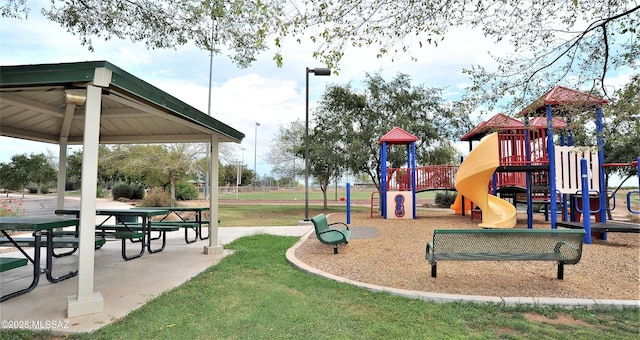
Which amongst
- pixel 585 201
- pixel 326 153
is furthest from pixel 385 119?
pixel 585 201

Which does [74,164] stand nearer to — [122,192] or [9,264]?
[122,192]

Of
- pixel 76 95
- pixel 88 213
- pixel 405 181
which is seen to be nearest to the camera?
pixel 88 213

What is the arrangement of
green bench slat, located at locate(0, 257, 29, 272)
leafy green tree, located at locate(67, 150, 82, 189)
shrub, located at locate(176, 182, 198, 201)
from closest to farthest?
1. green bench slat, located at locate(0, 257, 29, 272)
2. shrub, located at locate(176, 182, 198, 201)
3. leafy green tree, located at locate(67, 150, 82, 189)

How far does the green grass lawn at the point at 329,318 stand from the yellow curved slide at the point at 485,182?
7.12 m

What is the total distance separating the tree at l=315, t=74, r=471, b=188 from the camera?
18.7 meters

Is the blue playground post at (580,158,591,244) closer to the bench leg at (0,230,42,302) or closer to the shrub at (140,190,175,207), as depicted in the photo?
the bench leg at (0,230,42,302)

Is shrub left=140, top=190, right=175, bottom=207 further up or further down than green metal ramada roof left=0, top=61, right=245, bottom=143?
further down

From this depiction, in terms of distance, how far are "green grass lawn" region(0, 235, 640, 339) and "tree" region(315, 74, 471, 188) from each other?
47.6ft

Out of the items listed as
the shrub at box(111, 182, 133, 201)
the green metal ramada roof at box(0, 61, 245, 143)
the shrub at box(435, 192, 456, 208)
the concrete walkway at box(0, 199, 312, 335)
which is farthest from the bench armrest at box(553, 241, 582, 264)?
the shrub at box(111, 182, 133, 201)

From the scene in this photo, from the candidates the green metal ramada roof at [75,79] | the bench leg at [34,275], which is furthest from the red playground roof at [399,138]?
the bench leg at [34,275]

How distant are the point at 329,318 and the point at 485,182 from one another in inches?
365

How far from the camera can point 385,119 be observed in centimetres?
1952

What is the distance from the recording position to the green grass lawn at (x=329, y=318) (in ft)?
10.1

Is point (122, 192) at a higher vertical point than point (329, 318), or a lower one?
higher
